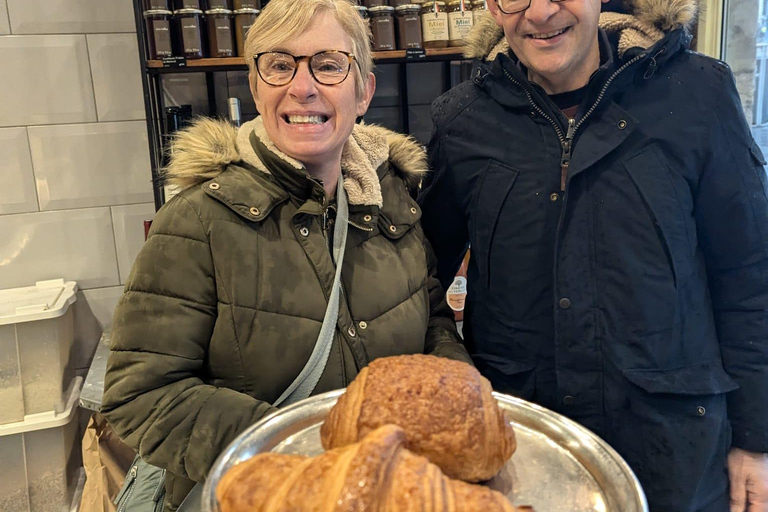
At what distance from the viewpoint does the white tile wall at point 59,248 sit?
2.23 metres

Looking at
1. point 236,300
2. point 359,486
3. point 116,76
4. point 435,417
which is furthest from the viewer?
point 116,76

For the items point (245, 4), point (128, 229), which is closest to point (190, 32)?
point (245, 4)

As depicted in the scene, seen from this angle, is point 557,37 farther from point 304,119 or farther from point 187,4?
point 187,4

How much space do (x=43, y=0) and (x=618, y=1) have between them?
6.26ft

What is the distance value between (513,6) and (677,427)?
835 millimetres

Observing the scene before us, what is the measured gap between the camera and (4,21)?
6.88 ft

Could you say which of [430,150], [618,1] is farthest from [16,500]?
[618,1]

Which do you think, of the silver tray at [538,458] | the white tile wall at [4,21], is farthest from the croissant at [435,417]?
the white tile wall at [4,21]

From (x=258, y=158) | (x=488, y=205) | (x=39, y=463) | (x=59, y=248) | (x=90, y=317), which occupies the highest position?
(x=258, y=158)

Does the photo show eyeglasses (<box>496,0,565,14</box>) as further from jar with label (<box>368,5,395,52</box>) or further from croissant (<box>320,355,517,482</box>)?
jar with label (<box>368,5,395,52</box>)

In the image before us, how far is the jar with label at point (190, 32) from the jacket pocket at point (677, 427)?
1.59 metres

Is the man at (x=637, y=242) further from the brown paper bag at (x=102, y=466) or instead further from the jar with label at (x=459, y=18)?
the brown paper bag at (x=102, y=466)

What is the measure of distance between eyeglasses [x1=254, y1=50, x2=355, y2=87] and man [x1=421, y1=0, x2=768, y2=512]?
1.09ft

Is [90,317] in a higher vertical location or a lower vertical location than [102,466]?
higher
